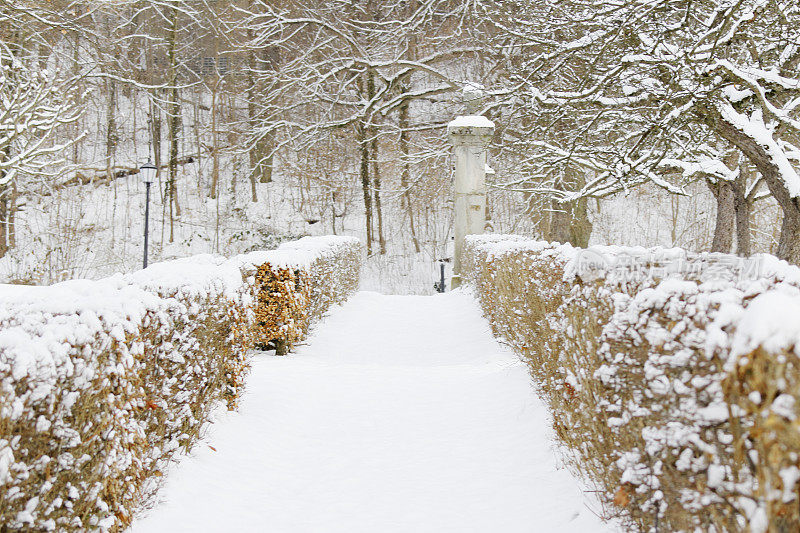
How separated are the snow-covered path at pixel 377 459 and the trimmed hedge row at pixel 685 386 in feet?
1.75

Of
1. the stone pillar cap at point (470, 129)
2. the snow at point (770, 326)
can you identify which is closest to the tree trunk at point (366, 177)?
the stone pillar cap at point (470, 129)

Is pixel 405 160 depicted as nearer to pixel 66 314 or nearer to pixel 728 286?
pixel 66 314

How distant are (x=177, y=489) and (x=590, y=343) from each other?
2379 mm

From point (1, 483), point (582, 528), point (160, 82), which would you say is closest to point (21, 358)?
point (1, 483)

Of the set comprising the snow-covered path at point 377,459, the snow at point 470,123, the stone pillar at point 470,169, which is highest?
the snow at point 470,123

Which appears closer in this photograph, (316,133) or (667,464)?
(667,464)

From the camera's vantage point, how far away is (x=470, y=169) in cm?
1528

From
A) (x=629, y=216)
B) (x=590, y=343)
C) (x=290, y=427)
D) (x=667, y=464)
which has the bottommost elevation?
(x=290, y=427)

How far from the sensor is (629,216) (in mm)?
25234

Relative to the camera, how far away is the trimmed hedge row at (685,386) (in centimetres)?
142

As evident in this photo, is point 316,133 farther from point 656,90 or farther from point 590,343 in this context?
point 590,343

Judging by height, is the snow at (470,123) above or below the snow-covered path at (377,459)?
above

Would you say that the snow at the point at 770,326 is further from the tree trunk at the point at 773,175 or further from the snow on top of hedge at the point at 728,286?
the tree trunk at the point at 773,175

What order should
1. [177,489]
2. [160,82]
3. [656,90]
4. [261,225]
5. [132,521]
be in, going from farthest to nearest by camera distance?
1. [160,82]
2. [261,225]
3. [656,90]
4. [177,489]
5. [132,521]
